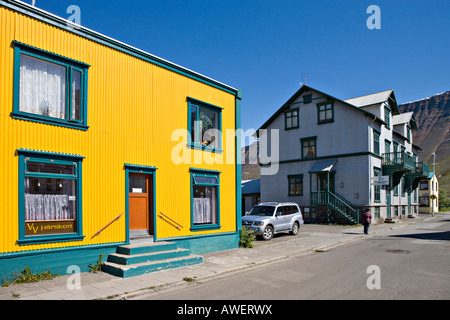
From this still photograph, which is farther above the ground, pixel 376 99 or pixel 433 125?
pixel 433 125

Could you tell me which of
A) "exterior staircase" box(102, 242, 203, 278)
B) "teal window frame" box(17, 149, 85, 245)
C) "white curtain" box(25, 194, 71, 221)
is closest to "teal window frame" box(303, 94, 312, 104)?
"exterior staircase" box(102, 242, 203, 278)

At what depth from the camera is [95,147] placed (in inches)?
388

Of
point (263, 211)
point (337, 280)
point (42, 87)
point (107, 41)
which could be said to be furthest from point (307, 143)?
point (42, 87)

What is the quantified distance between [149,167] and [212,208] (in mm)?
3416

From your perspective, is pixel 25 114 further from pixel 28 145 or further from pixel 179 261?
pixel 179 261

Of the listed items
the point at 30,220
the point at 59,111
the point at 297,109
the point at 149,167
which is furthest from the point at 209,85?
the point at 297,109

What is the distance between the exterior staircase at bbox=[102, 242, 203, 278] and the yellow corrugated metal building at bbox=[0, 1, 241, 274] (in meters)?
0.57

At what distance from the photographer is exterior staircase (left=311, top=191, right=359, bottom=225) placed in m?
26.2

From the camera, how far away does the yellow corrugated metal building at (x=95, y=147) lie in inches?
Result: 328

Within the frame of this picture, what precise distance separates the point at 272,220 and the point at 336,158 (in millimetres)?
13208

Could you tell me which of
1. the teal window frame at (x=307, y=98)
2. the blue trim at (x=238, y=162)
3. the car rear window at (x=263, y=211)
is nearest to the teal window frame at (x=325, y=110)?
the teal window frame at (x=307, y=98)

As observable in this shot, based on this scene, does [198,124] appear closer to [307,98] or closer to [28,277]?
[28,277]

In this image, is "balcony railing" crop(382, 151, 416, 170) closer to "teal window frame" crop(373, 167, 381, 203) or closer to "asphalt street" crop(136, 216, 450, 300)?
"teal window frame" crop(373, 167, 381, 203)
